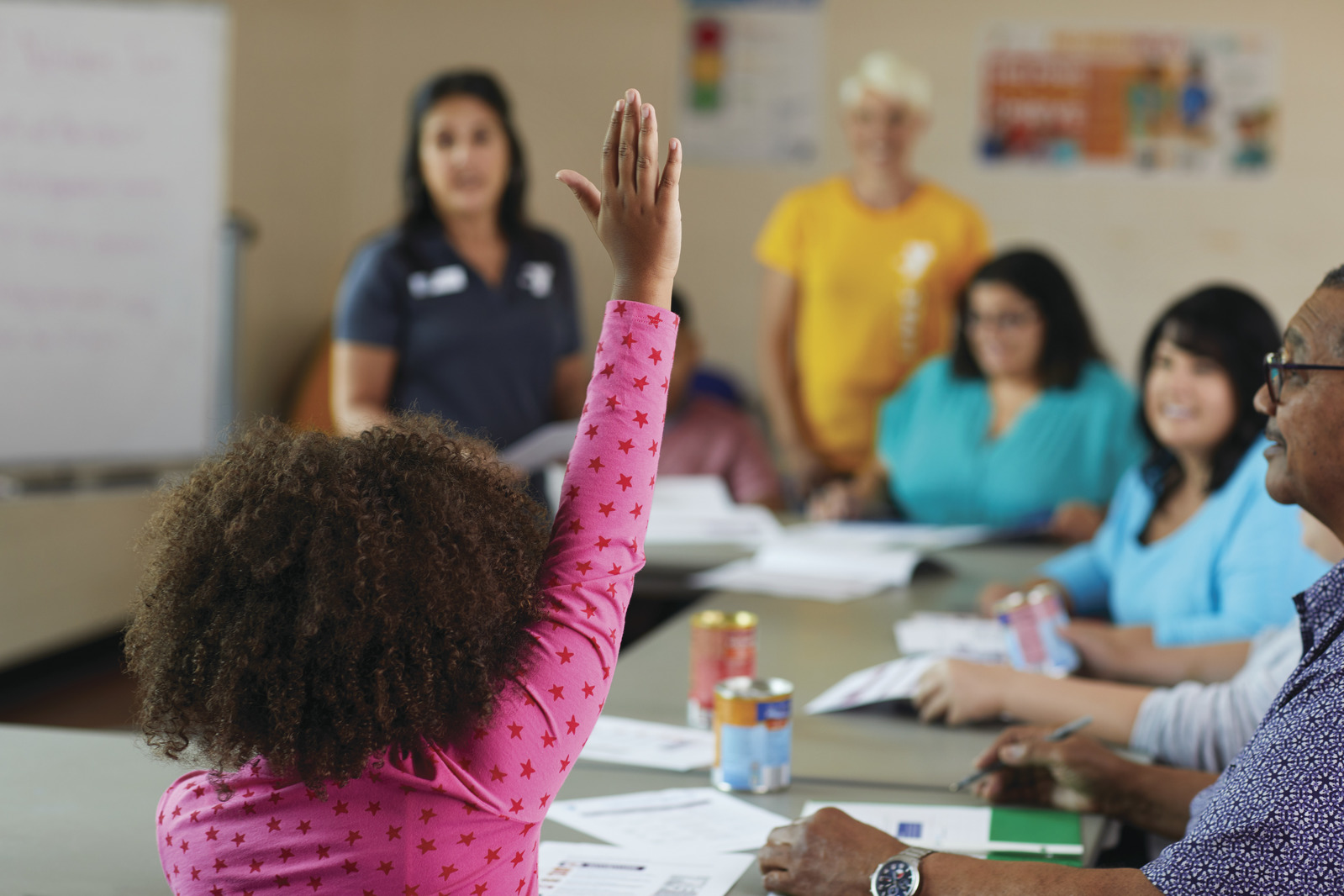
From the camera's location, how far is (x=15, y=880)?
3.43 feet

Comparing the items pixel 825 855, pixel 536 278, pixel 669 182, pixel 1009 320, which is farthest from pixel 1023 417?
pixel 669 182

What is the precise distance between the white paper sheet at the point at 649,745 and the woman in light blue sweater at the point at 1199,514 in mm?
755

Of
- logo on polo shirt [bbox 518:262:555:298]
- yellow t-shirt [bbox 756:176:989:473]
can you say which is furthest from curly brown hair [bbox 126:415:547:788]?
yellow t-shirt [bbox 756:176:989:473]

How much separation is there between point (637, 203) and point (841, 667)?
99 centimetres

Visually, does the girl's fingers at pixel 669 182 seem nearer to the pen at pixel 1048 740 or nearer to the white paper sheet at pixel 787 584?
the pen at pixel 1048 740

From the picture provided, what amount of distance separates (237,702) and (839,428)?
3010mm

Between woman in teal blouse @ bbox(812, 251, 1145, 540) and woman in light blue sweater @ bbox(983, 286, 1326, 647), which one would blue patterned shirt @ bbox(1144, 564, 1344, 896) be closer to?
woman in light blue sweater @ bbox(983, 286, 1326, 647)

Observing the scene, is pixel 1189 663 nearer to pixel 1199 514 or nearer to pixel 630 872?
pixel 1199 514

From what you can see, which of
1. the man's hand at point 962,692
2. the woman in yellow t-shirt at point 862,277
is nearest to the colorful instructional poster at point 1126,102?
the woman in yellow t-shirt at point 862,277

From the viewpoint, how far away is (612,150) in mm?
925

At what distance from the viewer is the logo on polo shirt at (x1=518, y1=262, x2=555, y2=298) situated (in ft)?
8.61

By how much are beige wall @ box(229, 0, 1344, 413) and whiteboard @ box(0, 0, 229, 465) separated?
0.87 meters

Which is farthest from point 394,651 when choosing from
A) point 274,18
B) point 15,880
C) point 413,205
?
point 274,18

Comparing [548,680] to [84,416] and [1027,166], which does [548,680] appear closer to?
[84,416]
